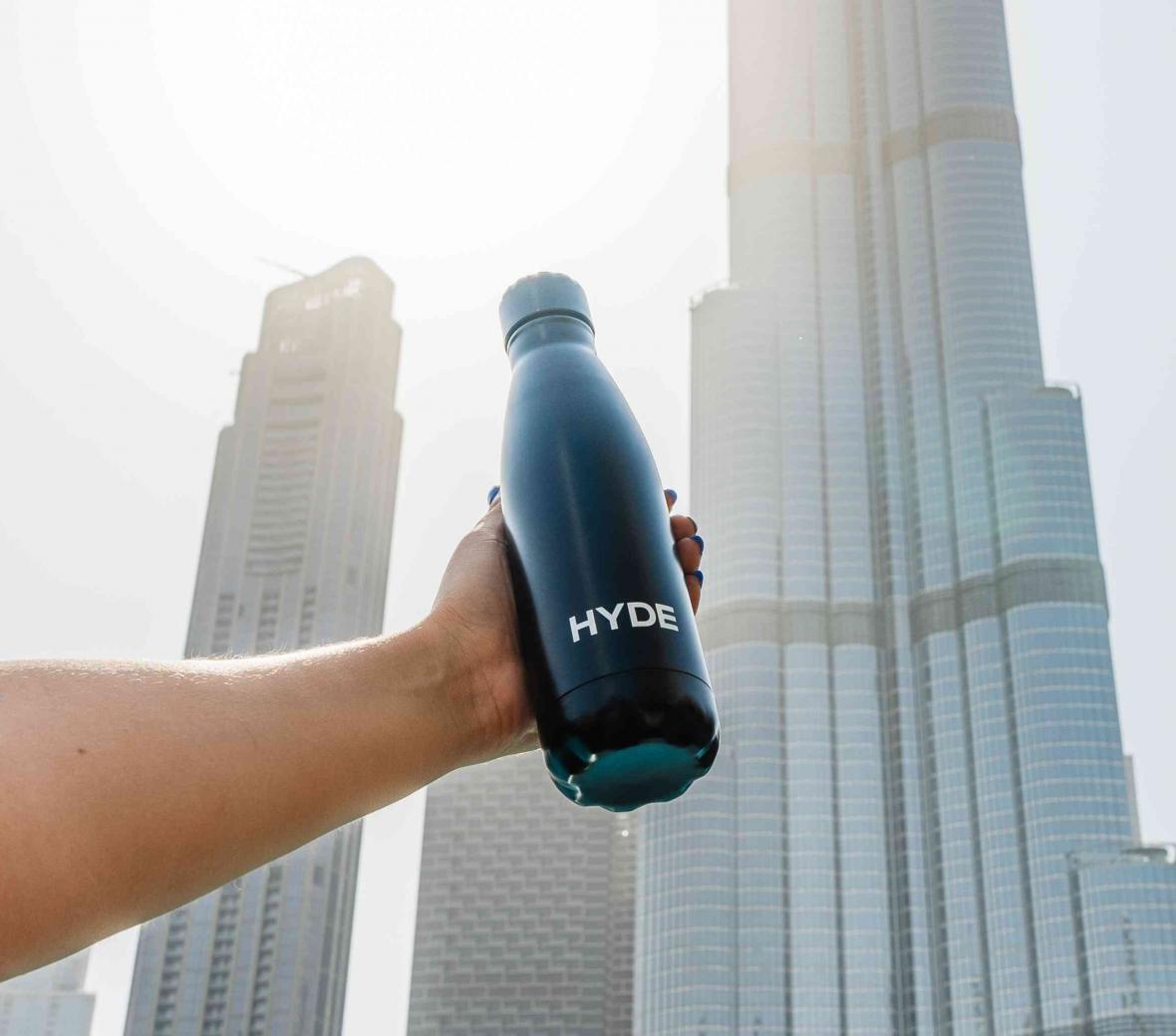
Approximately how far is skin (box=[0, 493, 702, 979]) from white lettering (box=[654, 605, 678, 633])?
0.19 meters

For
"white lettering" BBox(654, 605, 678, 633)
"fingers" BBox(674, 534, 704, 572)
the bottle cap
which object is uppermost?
the bottle cap

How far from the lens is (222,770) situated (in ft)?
2.55

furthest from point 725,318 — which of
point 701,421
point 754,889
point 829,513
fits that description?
point 754,889

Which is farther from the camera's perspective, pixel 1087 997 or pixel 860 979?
pixel 860 979

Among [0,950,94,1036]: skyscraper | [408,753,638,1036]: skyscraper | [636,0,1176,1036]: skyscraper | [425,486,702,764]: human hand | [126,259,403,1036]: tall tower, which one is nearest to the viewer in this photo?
[425,486,702,764]: human hand

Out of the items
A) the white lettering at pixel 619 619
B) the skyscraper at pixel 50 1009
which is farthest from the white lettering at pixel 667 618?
the skyscraper at pixel 50 1009

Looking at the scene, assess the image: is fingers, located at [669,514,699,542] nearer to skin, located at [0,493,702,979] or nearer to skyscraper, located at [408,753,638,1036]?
skin, located at [0,493,702,979]

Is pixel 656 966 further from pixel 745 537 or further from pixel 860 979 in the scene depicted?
pixel 745 537

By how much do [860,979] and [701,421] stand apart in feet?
133

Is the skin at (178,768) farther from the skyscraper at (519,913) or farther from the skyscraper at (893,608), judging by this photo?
the skyscraper at (519,913)

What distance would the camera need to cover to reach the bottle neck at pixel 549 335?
4.86ft

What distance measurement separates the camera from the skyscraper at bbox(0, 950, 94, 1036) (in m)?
116

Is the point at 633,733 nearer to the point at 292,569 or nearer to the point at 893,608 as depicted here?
the point at 893,608

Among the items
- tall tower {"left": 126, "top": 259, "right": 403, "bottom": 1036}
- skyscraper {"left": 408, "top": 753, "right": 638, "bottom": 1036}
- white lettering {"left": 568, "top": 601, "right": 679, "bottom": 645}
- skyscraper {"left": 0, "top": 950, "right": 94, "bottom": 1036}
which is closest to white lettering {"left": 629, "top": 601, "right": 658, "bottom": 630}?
white lettering {"left": 568, "top": 601, "right": 679, "bottom": 645}
